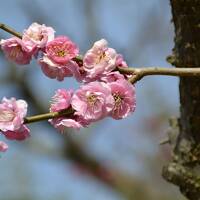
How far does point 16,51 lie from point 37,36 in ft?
0.14

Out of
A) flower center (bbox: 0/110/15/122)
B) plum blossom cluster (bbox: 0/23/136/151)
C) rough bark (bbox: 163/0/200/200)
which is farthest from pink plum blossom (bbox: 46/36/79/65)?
rough bark (bbox: 163/0/200/200)

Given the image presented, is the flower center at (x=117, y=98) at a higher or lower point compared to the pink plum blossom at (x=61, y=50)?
lower

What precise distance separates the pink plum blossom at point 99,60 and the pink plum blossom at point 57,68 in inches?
0.8

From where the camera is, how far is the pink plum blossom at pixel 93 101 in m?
0.90

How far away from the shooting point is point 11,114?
3.03 ft

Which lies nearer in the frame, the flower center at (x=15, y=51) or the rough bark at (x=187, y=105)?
the flower center at (x=15, y=51)

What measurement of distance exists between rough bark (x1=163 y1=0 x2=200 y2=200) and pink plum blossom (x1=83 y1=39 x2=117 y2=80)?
0.28 metres

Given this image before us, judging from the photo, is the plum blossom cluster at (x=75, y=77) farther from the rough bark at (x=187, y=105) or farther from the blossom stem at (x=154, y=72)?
the rough bark at (x=187, y=105)

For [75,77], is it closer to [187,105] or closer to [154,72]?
[154,72]

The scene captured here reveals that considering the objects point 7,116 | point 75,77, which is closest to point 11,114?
point 7,116

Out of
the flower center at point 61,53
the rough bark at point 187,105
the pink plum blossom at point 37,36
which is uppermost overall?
the pink plum blossom at point 37,36

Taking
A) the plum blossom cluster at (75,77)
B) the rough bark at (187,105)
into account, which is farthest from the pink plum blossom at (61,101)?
the rough bark at (187,105)

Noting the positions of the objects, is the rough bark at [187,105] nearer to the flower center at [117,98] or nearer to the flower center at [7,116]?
the flower center at [117,98]

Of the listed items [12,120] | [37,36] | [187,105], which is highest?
[37,36]
